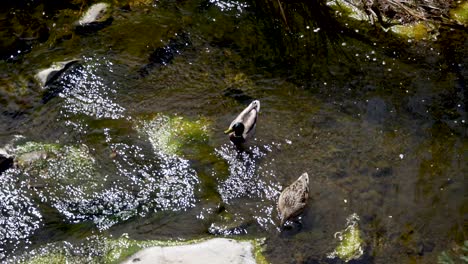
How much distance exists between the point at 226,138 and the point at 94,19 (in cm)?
317

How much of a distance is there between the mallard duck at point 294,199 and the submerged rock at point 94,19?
4.27 m

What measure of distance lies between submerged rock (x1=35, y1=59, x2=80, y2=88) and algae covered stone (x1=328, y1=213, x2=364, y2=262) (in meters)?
4.58

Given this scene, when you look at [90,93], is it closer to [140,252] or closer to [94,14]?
[94,14]

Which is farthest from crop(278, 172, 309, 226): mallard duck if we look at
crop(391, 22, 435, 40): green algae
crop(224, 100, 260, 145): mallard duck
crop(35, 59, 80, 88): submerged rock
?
crop(391, 22, 435, 40): green algae

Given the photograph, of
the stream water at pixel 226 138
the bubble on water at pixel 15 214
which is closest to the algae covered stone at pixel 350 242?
the stream water at pixel 226 138

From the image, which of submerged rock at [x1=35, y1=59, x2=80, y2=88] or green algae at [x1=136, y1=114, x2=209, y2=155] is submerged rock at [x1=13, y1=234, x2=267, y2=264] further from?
submerged rock at [x1=35, y1=59, x2=80, y2=88]

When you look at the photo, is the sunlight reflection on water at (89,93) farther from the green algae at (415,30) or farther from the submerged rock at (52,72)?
the green algae at (415,30)

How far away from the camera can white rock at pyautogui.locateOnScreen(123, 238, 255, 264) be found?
5.85 metres

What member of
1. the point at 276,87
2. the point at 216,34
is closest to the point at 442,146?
the point at 276,87

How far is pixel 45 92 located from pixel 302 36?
14.1 feet

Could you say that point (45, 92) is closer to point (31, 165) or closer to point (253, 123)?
point (31, 165)

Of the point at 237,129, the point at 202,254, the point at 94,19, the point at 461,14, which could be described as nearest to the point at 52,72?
the point at 94,19

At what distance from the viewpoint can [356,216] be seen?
263 inches

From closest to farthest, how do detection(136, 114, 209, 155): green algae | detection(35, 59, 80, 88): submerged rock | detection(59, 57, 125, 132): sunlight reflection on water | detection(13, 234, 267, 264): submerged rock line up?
detection(13, 234, 267, 264): submerged rock
detection(136, 114, 209, 155): green algae
detection(59, 57, 125, 132): sunlight reflection on water
detection(35, 59, 80, 88): submerged rock
